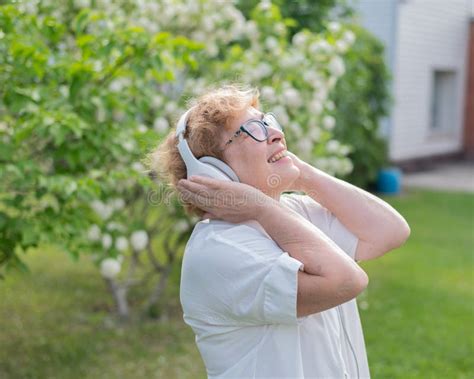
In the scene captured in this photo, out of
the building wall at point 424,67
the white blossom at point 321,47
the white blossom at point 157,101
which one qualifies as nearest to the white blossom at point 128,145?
the white blossom at point 157,101

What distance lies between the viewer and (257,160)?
195 cm

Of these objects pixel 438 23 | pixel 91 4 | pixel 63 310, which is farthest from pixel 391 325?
pixel 438 23

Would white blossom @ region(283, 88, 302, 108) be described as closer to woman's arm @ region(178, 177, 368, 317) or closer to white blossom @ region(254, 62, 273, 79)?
white blossom @ region(254, 62, 273, 79)

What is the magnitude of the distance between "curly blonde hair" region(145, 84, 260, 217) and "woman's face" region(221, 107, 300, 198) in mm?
24

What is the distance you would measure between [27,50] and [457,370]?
350 cm

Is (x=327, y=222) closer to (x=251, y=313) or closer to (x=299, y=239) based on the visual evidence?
(x=299, y=239)

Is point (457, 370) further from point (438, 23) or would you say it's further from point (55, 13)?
point (438, 23)

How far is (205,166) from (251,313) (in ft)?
1.41

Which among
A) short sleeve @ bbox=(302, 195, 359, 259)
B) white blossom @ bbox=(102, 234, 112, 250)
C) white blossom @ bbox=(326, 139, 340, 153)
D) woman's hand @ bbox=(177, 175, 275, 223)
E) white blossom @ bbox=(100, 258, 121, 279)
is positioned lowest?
white blossom @ bbox=(100, 258, 121, 279)

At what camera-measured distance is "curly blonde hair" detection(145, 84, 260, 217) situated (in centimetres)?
196

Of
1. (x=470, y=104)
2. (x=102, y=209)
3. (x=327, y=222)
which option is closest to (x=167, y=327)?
(x=102, y=209)

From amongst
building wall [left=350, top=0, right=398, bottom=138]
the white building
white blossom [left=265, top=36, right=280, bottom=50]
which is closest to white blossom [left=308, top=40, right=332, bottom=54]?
white blossom [left=265, top=36, right=280, bottom=50]

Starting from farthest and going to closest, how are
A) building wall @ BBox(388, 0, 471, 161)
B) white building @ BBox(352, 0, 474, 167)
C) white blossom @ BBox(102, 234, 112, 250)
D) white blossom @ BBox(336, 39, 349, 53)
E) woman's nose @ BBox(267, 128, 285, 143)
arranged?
building wall @ BBox(388, 0, 471, 161) < white building @ BBox(352, 0, 474, 167) < white blossom @ BBox(336, 39, 349, 53) < white blossom @ BBox(102, 234, 112, 250) < woman's nose @ BBox(267, 128, 285, 143)

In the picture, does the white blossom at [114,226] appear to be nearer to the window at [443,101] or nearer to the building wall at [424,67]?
the building wall at [424,67]
